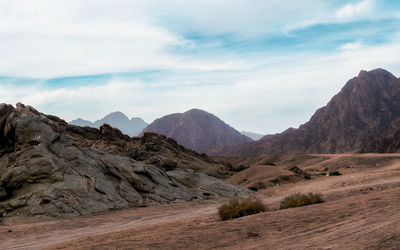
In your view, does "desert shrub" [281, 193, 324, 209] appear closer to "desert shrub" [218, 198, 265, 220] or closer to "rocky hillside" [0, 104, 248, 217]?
"desert shrub" [218, 198, 265, 220]

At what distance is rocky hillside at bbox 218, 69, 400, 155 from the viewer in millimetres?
117375

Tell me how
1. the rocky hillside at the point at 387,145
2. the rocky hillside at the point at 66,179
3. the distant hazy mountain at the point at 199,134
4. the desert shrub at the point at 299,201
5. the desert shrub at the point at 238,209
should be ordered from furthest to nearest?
the distant hazy mountain at the point at 199,134 < the rocky hillside at the point at 387,145 < the rocky hillside at the point at 66,179 < the desert shrub at the point at 299,201 < the desert shrub at the point at 238,209

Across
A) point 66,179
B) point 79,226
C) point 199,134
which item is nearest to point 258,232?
point 79,226

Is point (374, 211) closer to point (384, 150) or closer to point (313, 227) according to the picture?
point (313, 227)

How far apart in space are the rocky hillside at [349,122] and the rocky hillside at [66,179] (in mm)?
100298

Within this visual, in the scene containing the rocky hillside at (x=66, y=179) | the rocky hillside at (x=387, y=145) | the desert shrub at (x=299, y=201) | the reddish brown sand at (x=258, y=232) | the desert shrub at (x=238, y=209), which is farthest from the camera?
the rocky hillside at (x=387, y=145)

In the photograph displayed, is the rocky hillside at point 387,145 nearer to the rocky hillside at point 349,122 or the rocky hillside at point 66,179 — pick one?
the rocky hillside at point 349,122

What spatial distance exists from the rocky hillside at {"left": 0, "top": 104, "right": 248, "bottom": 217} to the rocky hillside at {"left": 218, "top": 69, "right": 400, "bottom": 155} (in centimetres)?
10030

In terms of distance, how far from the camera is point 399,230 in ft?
26.2

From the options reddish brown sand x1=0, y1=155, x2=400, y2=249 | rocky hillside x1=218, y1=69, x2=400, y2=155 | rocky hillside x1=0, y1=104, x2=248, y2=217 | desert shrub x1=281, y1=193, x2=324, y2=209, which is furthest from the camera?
rocky hillside x1=218, y1=69, x2=400, y2=155

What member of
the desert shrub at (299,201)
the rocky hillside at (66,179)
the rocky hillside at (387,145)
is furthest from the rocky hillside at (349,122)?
the desert shrub at (299,201)

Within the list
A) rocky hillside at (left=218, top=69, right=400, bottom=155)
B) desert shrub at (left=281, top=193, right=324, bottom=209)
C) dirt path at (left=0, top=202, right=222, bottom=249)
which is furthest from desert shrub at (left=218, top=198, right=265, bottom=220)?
rocky hillside at (left=218, top=69, right=400, bottom=155)

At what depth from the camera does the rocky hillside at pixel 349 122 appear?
117 m

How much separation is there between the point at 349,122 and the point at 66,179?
12294 centimetres
